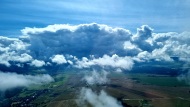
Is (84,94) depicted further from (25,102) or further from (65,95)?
(25,102)

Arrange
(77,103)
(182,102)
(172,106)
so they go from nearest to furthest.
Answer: (172,106) → (182,102) → (77,103)

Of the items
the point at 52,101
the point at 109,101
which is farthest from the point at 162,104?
the point at 52,101

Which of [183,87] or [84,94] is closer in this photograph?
[84,94]

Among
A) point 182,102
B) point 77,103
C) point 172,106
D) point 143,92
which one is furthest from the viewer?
point 143,92

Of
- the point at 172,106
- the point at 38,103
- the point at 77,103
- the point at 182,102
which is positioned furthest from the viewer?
the point at 38,103

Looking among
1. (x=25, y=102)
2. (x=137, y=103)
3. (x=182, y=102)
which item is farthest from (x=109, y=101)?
(x=25, y=102)

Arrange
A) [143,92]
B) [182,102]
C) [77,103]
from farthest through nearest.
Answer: [143,92]
[77,103]
[182,102]

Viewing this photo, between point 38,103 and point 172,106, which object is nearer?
point 172,106

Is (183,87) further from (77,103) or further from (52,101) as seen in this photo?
(52,101)
